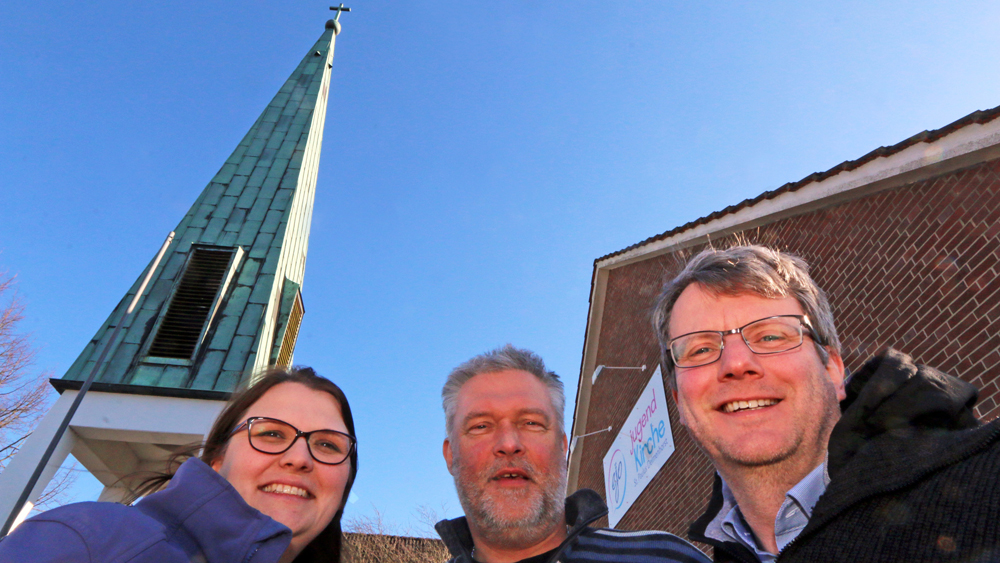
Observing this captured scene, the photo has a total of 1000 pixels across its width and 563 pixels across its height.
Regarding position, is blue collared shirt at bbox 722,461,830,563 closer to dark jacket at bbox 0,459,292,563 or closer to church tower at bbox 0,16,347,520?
dark jacket at bbox 0,459,292,563

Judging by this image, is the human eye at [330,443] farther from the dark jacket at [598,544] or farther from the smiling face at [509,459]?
the dark jacket at [598,544]

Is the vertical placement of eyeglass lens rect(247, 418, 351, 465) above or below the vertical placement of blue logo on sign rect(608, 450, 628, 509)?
below

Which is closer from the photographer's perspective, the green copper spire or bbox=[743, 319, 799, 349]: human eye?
bbox=[743, 319, 799, 349]: human eye

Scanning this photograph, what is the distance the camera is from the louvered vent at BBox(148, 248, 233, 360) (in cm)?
1207

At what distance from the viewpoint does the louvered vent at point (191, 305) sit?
475 inches

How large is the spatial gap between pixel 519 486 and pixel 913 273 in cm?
454

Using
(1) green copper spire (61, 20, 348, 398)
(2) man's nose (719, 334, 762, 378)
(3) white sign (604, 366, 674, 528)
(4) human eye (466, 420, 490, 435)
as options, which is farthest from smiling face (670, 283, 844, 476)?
(1) green copper spire (61, 20, 348, 398)

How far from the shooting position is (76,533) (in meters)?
1.57

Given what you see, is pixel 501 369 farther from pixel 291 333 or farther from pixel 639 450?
pixel 291 333

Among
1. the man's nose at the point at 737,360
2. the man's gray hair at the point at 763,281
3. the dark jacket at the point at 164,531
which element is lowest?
the dark jacket at the point at 164,531

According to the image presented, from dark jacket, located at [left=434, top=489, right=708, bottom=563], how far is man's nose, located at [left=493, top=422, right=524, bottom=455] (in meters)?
0.45

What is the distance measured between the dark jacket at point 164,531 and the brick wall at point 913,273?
5.02 m

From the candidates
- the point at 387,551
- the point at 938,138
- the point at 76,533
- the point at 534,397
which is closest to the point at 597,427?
the point at 387,551

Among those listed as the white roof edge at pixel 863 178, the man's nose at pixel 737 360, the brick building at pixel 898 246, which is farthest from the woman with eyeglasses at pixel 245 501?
the white roof edge at pixel 863 178
